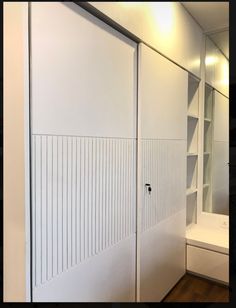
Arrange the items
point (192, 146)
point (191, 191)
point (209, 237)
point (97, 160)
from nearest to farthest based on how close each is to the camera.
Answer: point (97, 160) → point (209, 237) → point (191, 191) → point (192, 146)

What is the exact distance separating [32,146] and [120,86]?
0.64 metres

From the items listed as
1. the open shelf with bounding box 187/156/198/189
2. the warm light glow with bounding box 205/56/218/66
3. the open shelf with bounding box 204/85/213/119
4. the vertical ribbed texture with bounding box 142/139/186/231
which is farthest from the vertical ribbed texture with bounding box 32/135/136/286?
the warm light glow with bounding box 205/56/218/66

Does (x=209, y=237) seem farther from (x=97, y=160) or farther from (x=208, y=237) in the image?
(x=97, y=160)

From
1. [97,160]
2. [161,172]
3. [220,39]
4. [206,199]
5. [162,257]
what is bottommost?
[162,257]

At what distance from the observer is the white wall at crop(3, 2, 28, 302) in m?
0.85

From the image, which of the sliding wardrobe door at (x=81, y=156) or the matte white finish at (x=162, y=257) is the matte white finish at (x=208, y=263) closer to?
the matte white finish at (x=162, y=257)

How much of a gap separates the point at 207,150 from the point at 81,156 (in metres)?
1.71

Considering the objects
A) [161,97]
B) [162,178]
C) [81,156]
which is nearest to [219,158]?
[162,178]

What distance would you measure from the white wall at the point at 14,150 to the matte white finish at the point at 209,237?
1.58 metres

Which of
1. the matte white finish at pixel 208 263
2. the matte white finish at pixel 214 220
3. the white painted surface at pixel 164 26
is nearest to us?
the white painted surface at pixel 164 26

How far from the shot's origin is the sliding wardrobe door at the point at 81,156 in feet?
2.96

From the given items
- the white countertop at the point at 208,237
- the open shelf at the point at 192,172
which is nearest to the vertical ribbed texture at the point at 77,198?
the white countertop at the point at 208,237

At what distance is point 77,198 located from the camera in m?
1.05

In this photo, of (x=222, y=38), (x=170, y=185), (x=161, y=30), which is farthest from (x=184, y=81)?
(x=170, y=185)
